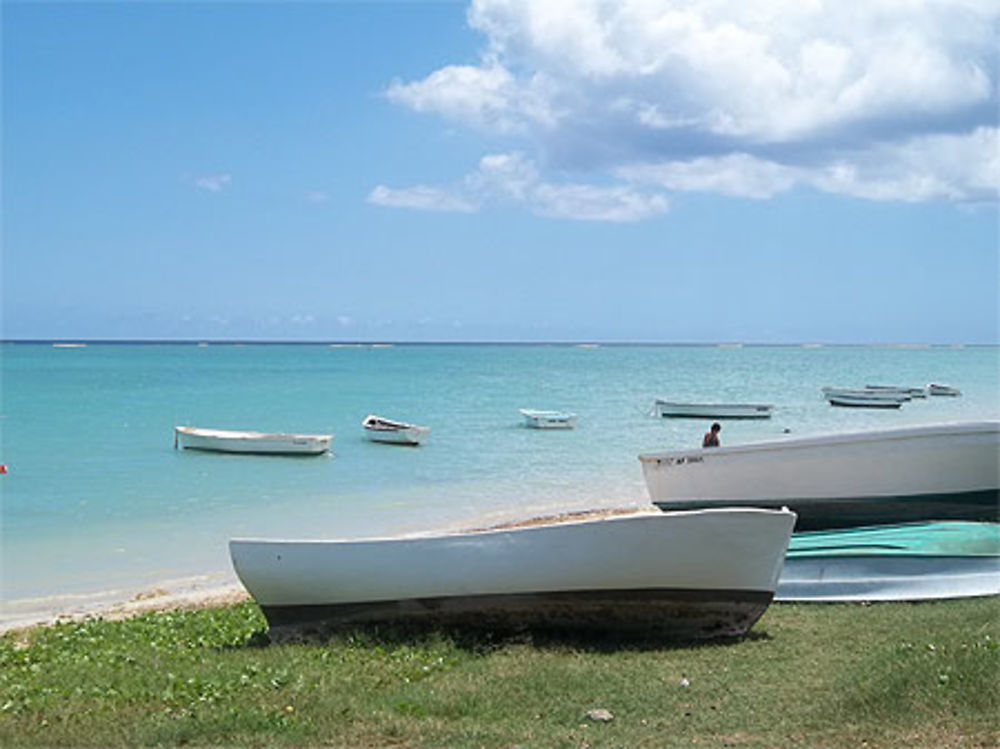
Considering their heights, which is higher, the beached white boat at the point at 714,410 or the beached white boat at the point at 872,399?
the beached white boat at the point at 872,399

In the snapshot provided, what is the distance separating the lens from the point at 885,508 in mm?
17047

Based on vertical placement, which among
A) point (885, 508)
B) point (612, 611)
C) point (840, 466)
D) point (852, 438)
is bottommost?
point (885, 508)

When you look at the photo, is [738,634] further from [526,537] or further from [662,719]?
[662,719]

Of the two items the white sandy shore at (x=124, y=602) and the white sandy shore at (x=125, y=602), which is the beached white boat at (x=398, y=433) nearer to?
the white sandy shore at (x=125, y=602)

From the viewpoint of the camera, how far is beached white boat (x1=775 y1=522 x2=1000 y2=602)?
11.3 meters

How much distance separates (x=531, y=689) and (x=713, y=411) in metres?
45.9

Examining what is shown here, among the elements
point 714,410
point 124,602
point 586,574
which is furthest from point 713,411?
point 586,574

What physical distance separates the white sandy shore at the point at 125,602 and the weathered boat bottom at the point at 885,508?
817 centimetres

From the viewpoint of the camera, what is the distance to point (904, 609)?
10.6 metres

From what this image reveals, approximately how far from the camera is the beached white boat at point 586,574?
9.20 metres

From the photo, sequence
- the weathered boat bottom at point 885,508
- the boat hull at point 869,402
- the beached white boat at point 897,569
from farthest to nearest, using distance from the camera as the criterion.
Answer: the boat hull at point 869,402 → the weathered boat bottom at point 885,508 → the beached white boat at point 897,569

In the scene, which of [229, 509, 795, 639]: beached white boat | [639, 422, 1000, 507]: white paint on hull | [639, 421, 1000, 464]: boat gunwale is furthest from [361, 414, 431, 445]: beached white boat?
[229, 509, 795, 639]: beached white boat

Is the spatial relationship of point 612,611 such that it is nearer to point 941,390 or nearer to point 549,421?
point 549,421

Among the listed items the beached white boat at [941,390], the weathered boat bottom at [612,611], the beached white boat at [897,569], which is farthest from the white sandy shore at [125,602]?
the beached white boat at [941,390]
